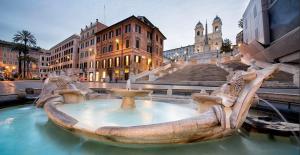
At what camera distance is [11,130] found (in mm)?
3914

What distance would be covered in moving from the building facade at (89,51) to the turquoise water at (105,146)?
38051 mm

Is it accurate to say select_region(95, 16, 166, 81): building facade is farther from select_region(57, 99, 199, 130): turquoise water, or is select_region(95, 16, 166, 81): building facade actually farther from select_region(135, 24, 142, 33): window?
select_region(57, 99, 199, 130): turquoise water

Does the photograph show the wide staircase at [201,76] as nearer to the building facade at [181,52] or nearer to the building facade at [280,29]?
the building facade at [280,29]

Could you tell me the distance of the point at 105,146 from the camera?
303 cm

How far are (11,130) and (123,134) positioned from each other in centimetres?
368

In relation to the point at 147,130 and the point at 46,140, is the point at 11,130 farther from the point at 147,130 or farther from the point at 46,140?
the point at 147,130

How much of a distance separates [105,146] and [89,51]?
142ft

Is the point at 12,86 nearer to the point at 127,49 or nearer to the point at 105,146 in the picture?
the point at 105,146

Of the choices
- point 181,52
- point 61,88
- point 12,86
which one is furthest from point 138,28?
point 181,52

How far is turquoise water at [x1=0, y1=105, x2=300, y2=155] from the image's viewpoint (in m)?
2.84

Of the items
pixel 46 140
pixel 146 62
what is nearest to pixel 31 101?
pixel 46 140

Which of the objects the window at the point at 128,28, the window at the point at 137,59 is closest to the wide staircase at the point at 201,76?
the window at the point at 137,59

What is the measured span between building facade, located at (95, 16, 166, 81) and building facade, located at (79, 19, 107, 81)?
6.61 feet

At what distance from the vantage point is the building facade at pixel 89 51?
4019 cm
